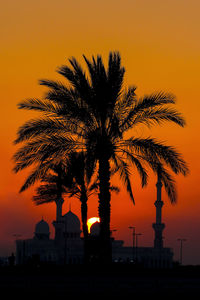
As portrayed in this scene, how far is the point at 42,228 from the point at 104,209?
415ft

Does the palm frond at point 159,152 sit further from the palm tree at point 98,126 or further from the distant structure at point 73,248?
the distant structure at point 73,248

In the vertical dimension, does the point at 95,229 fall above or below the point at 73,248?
above

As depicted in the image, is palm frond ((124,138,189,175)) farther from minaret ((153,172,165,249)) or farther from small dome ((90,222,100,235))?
minaret ((153,172,165,249))

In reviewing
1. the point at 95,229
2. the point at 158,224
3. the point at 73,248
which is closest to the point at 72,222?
the point at 73,248

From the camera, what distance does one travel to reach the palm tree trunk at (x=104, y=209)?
28.7 meters

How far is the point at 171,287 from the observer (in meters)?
18.0

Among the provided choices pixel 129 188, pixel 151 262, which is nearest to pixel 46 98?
pixel 129 188

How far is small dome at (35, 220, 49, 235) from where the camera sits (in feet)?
503

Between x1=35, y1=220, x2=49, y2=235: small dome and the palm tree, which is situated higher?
the palm tree

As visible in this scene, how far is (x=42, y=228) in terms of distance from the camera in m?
154

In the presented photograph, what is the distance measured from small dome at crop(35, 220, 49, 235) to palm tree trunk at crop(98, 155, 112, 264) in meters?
126

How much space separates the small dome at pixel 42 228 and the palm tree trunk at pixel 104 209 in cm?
12564

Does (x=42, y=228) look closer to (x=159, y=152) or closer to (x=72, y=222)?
(x=72, y=222)

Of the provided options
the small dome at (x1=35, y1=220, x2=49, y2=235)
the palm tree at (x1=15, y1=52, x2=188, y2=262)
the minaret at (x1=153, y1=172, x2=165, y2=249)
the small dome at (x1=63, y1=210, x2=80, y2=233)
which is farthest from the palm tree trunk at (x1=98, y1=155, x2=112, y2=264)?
the small dome at (x1=35, y1=220, x2=49, y2=235)
